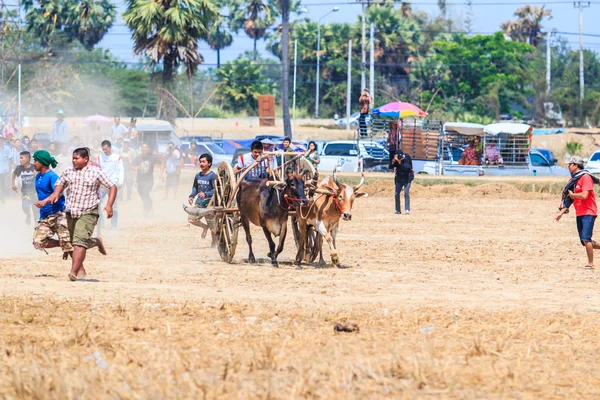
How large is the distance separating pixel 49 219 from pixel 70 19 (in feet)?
230

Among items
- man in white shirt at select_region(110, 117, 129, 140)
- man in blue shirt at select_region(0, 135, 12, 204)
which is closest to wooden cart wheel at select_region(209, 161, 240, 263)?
man in blue shirt at select_region(0, 135, 12, 204)

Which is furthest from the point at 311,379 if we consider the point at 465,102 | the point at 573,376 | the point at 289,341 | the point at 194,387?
the point at 465,102

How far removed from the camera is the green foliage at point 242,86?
79812 millimetres

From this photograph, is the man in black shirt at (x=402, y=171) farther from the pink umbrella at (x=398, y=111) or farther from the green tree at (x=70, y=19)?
the green tree at (x=70, y=19)

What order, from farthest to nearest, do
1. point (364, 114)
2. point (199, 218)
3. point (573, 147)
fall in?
point (573, 147), point (364, 114), point (199, 218)

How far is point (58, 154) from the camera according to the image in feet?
94.7

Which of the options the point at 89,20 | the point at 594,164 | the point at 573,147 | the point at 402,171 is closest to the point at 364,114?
the point at 594,164

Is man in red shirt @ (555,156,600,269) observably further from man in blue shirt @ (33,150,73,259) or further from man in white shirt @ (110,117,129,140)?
man in white shirt @ (110,117,129,140)

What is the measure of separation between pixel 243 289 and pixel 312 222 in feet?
7.99

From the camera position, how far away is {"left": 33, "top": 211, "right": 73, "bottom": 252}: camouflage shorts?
13086 mm

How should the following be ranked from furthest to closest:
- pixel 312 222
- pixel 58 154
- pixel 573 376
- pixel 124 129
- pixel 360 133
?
1. pixel 360 133
2. pixel 124 129
3. pixel 58 154
4. pixel 312 222
5. pixel 573 376

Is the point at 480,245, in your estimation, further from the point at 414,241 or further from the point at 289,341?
the point at 289,341

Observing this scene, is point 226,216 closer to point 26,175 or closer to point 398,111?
point 26,175

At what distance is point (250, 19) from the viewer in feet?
310
